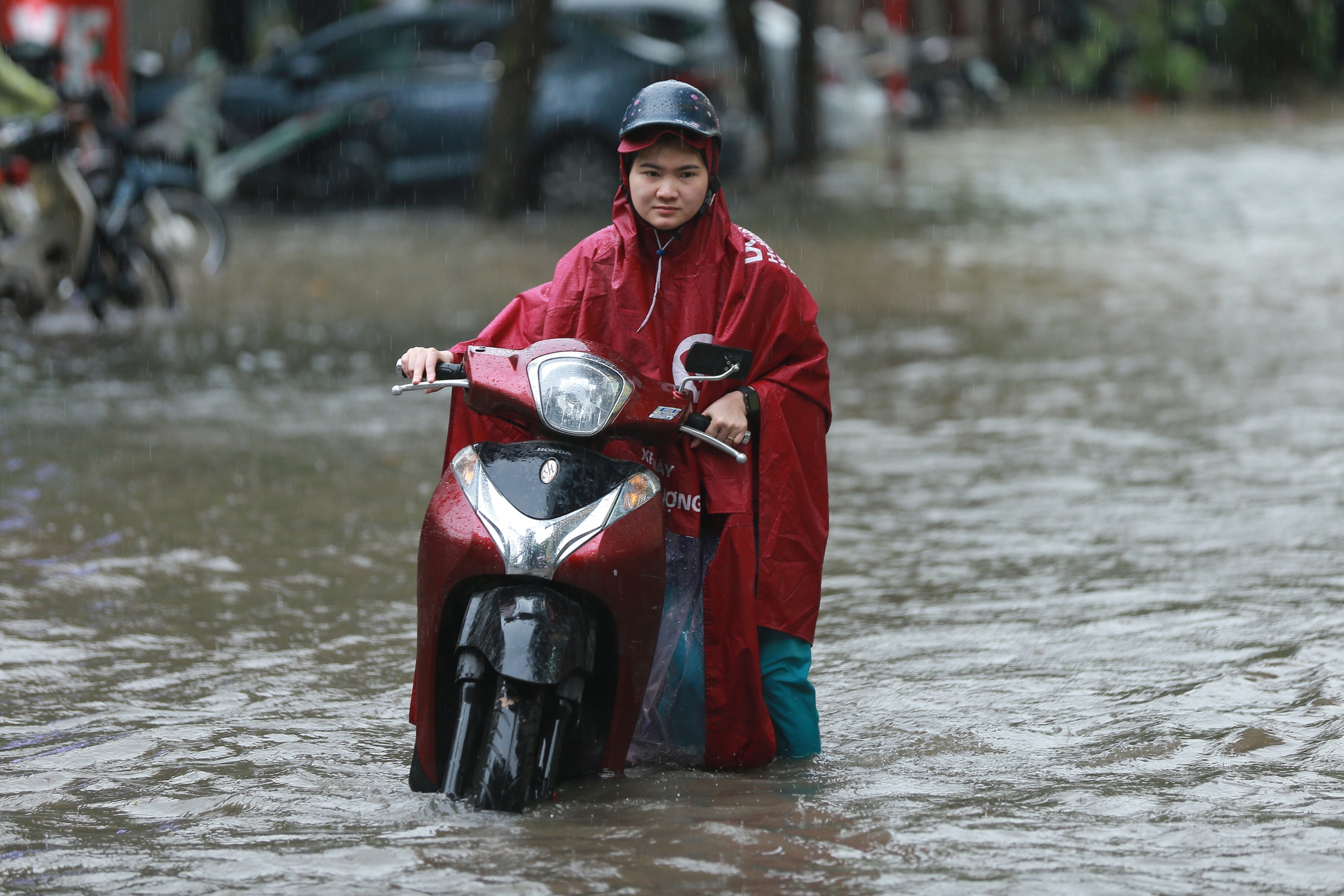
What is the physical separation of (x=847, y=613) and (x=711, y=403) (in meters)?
1.84

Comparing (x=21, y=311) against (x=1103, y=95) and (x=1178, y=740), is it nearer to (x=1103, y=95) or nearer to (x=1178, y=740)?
(x=1178, y=740)

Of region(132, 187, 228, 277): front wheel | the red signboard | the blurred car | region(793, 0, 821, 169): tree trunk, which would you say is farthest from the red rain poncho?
region(793, 0, 821, 169): tree trunk

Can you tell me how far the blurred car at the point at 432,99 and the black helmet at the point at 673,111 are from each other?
473 inches

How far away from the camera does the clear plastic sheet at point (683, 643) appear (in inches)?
151

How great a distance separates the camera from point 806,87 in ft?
64.1

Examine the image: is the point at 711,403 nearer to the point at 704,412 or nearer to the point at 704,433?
the point at 704,412

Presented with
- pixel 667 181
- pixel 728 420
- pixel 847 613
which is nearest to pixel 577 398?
pixel 728 420

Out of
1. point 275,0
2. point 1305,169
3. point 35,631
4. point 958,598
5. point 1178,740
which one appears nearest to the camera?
point 1178,740

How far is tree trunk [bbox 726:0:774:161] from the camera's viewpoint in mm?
17453

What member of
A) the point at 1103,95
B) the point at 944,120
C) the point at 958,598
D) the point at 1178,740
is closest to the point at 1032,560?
the point at 958,598

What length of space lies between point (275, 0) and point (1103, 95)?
1401 centimetres

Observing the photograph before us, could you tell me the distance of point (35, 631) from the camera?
17.1ft

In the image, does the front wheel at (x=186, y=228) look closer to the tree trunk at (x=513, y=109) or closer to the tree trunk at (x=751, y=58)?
the tree trunk at (x=513, y=109)

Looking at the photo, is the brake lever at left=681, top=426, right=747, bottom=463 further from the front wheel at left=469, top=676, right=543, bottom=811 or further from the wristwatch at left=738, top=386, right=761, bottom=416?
the front wheel at left=469, top=676, right=543, bottom=811
